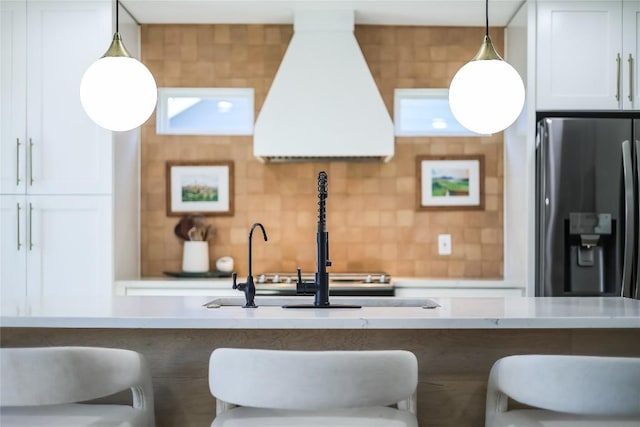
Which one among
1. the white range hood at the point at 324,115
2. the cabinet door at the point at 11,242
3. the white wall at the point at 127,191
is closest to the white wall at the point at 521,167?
the white range hood at the point at 324,115

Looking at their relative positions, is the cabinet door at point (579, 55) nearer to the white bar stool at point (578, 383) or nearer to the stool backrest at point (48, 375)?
Result: the white bar stool at point (578, 383)

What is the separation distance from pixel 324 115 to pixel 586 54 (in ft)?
4.83

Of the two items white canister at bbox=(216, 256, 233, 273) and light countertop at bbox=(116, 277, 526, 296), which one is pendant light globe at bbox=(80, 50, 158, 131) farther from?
white canister at bbox=(216, 256, 233, 273)

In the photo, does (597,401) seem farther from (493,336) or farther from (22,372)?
(22,372)

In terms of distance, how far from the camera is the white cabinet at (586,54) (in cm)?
369

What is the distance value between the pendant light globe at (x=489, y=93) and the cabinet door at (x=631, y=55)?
1610 millimetres

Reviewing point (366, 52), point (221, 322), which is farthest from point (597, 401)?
point (366, 52)

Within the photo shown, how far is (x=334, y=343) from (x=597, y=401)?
0.79m

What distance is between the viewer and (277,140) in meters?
3.82

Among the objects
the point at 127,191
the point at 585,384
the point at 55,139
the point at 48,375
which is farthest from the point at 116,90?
the point at 127,191

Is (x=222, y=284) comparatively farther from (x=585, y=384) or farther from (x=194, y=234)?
(x=585, y=384)

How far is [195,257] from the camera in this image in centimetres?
424

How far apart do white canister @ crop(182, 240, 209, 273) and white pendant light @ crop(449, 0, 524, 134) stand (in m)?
2.27

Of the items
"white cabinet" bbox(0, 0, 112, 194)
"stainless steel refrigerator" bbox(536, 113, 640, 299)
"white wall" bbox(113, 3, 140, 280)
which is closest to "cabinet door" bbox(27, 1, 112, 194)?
"white cabinet" bbox(0, 0, 112, 194)
